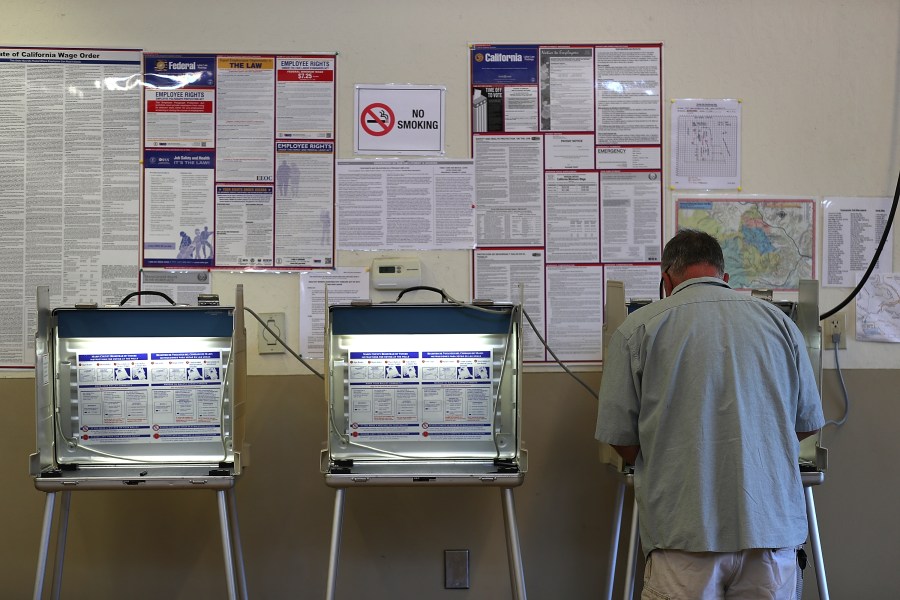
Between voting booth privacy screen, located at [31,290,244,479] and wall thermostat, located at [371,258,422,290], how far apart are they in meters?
0.60

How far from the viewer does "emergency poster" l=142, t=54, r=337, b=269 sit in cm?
271

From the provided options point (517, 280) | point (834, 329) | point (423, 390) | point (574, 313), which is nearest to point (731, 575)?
point (423, 390)

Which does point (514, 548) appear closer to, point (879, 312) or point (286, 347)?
point (286, 347)

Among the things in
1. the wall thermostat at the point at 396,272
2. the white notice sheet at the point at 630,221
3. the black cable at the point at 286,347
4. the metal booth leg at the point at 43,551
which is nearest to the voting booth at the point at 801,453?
the white notice sheet at the point at 630,221

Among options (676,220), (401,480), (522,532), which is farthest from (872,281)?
(401,480)

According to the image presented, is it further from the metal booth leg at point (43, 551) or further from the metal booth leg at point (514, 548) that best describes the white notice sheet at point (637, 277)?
the metal booth leg at point (43, 551)

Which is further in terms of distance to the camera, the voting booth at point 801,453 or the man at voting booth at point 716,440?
the voting booth at point 801,453

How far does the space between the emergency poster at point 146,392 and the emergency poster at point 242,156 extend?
21.4 inches

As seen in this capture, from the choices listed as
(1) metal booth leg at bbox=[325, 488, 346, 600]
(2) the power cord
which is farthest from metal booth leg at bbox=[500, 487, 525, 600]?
(2) the power cord

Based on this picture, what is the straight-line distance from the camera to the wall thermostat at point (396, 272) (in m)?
2.68

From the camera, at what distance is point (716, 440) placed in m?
1.68

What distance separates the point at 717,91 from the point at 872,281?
0.96 m

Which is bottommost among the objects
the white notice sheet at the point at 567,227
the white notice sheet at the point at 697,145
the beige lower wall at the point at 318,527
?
the beige lower wall at the point at 318,527

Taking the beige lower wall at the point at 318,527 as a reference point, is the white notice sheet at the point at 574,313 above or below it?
above
